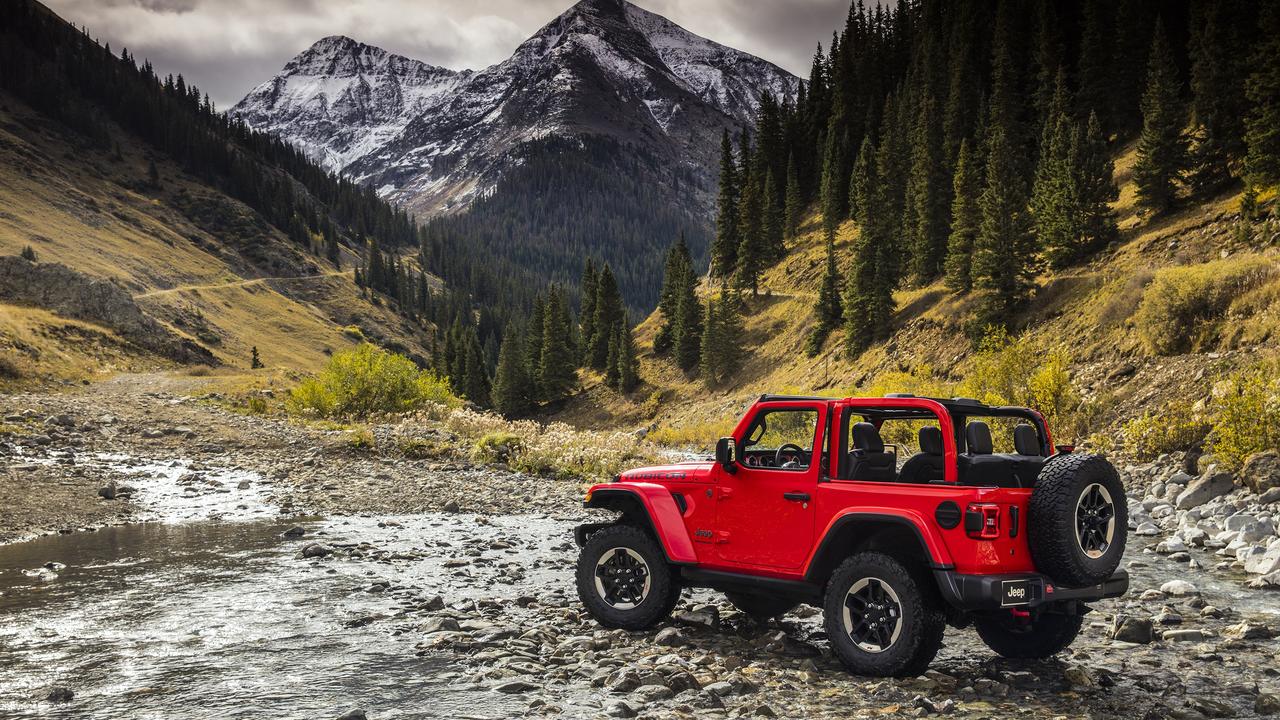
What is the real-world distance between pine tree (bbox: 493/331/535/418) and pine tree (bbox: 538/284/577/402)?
1.99 meters

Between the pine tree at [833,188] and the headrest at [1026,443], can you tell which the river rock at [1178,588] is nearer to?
the headrest at [1026,443]

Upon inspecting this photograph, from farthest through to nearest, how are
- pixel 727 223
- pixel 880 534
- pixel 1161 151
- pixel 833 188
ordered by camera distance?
pixel 727 223 → pixel 833 188 → pixel 1161 151 → pixel 880 534

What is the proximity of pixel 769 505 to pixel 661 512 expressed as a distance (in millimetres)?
1470

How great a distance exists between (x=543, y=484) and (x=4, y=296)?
73.2m

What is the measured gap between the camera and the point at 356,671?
27.2ft

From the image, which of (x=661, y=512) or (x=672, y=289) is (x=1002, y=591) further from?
(x=672, y=289)

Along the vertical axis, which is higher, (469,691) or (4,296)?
(4,296)

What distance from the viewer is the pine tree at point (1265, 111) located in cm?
3844

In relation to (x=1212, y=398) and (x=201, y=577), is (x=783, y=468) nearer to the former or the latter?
(x=201, y=577)

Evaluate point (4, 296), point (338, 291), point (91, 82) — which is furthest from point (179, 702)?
point (91, 82)

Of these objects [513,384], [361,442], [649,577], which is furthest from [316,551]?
[513,384]

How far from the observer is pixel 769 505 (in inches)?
338

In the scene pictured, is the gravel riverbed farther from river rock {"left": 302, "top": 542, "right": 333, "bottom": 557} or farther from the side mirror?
the side mirror

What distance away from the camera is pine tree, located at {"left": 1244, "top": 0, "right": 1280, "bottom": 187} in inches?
1513
